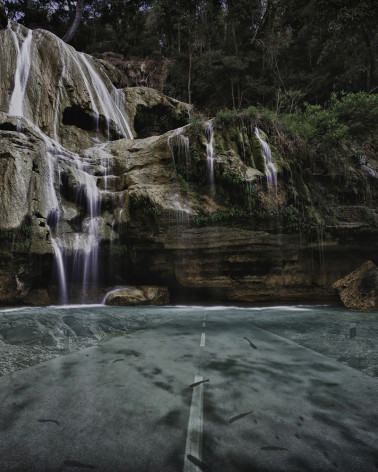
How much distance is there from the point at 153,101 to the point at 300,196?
525 inches

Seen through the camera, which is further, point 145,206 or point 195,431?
point 145,206

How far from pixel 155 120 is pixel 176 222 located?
12343mm

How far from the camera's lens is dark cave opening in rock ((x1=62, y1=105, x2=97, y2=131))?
598 inches

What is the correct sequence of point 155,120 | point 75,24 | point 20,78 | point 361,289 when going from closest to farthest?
point 361,289 < point 20,78 < point 155,120 < point 75,24

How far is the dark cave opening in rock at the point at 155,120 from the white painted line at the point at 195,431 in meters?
18.4

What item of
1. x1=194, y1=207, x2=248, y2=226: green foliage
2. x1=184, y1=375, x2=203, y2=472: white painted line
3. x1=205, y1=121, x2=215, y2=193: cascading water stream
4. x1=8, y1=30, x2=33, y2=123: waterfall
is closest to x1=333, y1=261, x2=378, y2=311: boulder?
x1=194, y1=207, x2=248, y2=226: green foliage

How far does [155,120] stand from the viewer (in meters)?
18.3

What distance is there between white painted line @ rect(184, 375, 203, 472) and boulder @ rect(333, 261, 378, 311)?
7.98 metres

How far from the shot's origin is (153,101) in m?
17.9

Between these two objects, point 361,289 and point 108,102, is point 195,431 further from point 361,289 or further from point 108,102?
point 108,102

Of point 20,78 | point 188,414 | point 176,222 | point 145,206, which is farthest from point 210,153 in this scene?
point 20,78

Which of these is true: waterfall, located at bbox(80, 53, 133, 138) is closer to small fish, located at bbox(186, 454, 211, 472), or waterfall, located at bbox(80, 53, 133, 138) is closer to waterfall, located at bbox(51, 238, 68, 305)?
waterfall, located at bbox(51, 238, 68, 305)

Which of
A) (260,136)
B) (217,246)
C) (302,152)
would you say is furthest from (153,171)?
(302,152)

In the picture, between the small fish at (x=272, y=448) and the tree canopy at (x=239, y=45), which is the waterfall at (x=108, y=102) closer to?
the tree canopy at (x=239, y=45)
